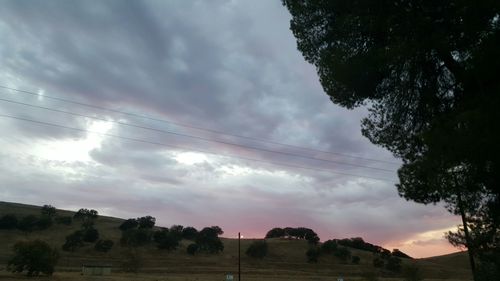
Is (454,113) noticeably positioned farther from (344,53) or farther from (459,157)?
(344,53)

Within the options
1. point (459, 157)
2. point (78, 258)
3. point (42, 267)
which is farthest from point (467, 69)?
point (78, 258)

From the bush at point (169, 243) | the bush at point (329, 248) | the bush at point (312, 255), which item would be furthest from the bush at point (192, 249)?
the bush at point (329, 248)

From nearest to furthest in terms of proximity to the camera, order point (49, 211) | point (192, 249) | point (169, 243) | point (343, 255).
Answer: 1. point (169, 243)
2. point (192, 249)
3. point (343, 255)
4. point (49, 211)

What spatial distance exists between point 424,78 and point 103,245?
94.3m

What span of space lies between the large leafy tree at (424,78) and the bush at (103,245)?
90.1 metres

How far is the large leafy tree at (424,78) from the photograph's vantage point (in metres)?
14.7

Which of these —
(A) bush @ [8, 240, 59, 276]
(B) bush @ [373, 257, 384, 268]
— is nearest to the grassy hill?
(B) bush @ [373, 257, 384, 268]

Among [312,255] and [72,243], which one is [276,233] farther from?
[72,243]

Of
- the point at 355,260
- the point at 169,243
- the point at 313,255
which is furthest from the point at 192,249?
the point at 355,260

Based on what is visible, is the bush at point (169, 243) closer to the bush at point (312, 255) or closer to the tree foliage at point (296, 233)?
the bush at point (312, 255)

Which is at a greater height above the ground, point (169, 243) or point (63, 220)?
point (63, 220)

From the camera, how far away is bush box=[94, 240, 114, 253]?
326 ft

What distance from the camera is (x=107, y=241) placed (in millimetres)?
101688

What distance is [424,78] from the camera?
1905 centimetres
